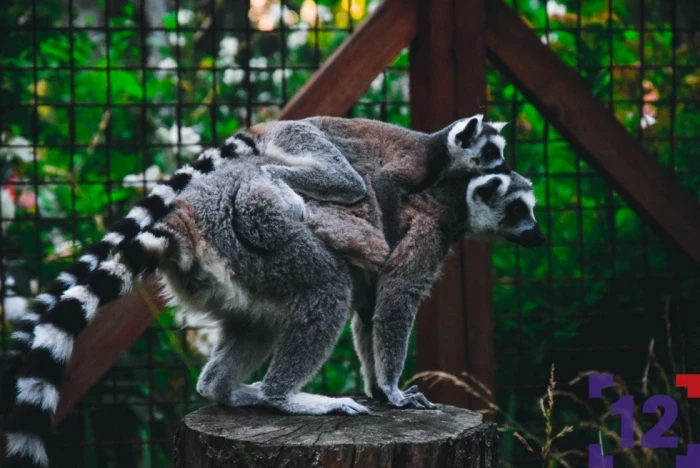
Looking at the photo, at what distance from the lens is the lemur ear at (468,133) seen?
3939 mm

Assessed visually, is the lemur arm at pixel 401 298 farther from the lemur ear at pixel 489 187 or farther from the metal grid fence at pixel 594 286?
the metal grid fence at pixel 594 286

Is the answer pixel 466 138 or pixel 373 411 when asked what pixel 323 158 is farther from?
pixel 373 411

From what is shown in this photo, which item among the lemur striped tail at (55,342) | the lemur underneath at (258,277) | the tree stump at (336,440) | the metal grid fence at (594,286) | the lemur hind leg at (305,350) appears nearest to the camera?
the lemur striped tail at (55,342)

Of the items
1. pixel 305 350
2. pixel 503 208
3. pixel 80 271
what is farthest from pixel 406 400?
pixel 80 271

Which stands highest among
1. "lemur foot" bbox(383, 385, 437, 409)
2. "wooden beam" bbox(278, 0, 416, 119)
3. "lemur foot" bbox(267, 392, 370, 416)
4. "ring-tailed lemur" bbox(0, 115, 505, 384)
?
"wooden beam" bbox(278, 0, 416, 119)

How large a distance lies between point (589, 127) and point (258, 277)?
2296 millimetres

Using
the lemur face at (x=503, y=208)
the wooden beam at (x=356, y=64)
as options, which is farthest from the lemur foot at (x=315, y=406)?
the wooden beam at (x=356, y=64)

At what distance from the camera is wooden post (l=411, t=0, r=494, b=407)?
4.67 metres

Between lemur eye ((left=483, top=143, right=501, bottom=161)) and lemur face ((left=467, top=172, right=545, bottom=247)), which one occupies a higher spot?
lemur eye ((left=483, top=143, right=501, bottom=161))

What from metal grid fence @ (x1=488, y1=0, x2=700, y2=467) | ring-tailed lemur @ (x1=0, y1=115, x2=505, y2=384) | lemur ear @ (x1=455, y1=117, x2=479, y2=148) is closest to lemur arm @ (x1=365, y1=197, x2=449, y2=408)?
ring-tailed lemur @ (x1=0, y1=115, x2=505, y2=384)

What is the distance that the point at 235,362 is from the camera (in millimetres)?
3789

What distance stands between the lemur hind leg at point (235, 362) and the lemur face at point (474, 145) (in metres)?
1.15

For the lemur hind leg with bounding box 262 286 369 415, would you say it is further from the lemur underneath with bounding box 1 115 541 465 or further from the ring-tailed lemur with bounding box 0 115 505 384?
the ring-tailed lemur with bounding box 0 115 505 384

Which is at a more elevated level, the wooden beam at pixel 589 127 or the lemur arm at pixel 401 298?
the wooden beam at pixel 589 127
